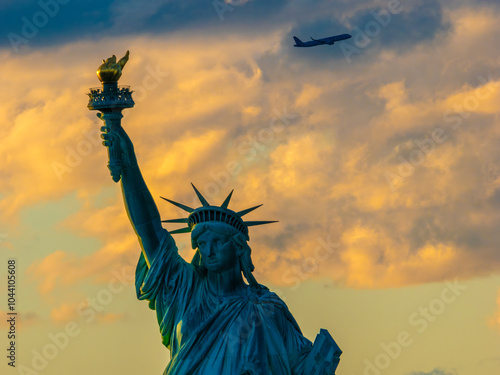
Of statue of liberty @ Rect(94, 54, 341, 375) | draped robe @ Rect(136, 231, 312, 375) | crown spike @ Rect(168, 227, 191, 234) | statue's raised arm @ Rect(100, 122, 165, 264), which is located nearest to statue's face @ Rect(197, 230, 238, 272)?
statue of liberty @ Rect(94, 54, 341, 375)

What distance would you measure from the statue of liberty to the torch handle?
0.02 m

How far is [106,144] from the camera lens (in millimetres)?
31500

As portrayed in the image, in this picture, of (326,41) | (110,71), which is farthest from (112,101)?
(326,41)

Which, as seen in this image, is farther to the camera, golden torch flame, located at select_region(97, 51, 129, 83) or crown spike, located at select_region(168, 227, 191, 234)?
crown spike, located at select_region(168, 227, 191, 234)

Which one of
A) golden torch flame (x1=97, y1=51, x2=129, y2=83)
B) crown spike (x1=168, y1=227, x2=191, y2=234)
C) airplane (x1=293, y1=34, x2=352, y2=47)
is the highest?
airplane (x1=293, y1=34, x2=352, y2=47)

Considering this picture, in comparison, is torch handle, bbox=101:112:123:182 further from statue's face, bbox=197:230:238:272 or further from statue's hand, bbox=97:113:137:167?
statue's face, bbox=197:230:238:272

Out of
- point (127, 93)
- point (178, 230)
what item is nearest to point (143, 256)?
point (178, 230)

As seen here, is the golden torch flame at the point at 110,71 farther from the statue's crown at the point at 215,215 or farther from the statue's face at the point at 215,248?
the statue's face at the point at 215,248

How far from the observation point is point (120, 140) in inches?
1243

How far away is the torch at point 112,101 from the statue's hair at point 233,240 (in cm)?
166

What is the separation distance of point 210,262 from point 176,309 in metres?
1.01

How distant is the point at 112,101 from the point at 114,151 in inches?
32.5

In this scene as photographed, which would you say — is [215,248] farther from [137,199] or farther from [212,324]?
[137,199]

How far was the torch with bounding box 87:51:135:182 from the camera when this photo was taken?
31.5 meters
